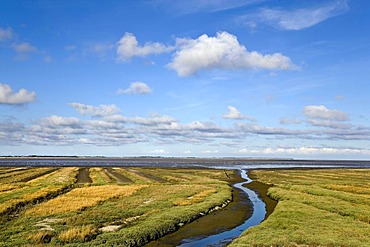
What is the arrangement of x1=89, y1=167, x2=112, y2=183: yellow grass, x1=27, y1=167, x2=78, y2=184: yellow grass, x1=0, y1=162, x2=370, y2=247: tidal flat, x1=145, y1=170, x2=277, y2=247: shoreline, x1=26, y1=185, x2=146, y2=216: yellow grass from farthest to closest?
x1=89, y1=167, x2=112, y2=183: yellow grass, x1=27, y1=167, x2=78, y2=184: yellow grass, x1=26, y1=185, x2=146, y2=216: yellow grass, x1=145, y1=170, x2=277, y2=247: shoreline, x1=0, y1=162, x2=370, y2=247: tidal flat

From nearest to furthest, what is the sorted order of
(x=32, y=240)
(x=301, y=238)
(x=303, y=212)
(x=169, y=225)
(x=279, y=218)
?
(x=32, y=240)
(x=301, y=238)
(x=169, y=225)
(x=279, y=218)
(x=303, y=212)

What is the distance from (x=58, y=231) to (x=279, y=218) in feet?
69.8

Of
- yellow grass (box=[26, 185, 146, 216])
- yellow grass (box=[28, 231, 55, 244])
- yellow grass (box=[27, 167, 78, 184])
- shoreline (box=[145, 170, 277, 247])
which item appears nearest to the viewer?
yellow grass (box=[28, 231, 55, 244])

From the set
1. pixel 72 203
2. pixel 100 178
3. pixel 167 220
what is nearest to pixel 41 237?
pixel 167 220

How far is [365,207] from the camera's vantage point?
41844 millimetres

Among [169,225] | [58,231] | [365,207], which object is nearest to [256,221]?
[169,225]

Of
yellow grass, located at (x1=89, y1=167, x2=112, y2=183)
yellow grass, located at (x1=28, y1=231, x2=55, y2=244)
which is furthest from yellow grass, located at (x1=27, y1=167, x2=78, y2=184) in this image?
yellow grass, located at (x1=28, y1=231, x2=55, y2=244)

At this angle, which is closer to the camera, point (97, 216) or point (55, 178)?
point (97, 216)

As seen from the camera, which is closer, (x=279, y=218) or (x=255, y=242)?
(x=255, y=242)

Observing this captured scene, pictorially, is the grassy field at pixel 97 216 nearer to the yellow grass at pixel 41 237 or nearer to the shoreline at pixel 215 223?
the yellow grass at pixel 41 237

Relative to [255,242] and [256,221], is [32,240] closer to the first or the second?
[255,242]

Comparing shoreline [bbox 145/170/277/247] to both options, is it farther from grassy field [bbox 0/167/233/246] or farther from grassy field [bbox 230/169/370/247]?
grassy field [bbox 230/169/370/247]

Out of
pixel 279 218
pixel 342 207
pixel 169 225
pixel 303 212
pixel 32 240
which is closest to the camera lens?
pixel 32 240

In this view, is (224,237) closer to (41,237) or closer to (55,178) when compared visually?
(41,237)
